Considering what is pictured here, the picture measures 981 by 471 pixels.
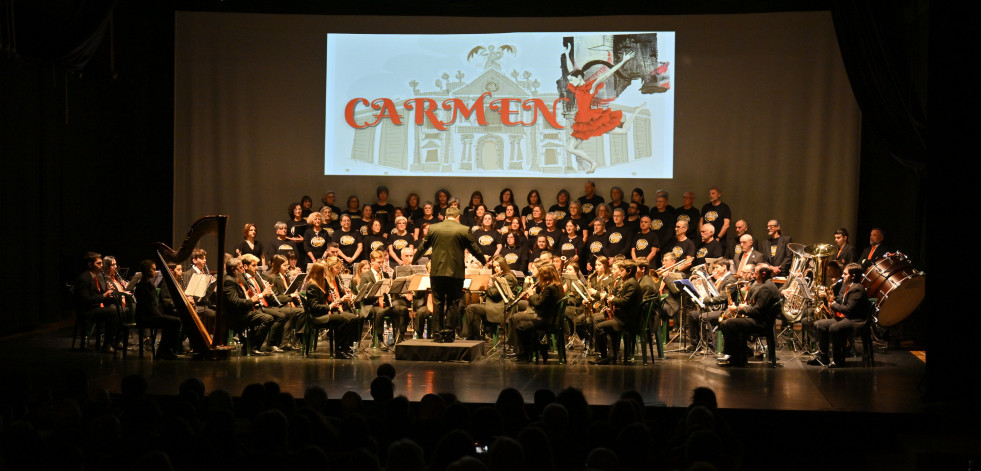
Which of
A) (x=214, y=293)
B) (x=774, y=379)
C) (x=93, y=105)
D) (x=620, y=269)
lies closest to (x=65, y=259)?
(x=93, y=105)

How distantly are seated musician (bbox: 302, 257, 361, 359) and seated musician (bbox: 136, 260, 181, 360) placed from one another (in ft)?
4.26

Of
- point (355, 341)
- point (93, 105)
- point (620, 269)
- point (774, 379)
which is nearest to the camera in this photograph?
point (774, 379)

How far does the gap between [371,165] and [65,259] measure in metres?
4.27

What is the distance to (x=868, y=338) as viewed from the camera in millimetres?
9117

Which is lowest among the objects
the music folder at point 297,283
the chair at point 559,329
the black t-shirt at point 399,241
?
the chair at point 559,329

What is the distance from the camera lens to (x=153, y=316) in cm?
911

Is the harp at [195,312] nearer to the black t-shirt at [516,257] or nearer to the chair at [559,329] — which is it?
the chair at [559,329]

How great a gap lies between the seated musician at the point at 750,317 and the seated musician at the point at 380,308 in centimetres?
329

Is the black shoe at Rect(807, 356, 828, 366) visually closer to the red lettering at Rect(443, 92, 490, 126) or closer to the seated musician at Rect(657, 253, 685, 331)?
the seated musician at Rect(657, 253, 685, 331)

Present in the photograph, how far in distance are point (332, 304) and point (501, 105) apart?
529 centimetres

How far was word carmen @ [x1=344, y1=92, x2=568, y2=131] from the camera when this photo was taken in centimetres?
1359

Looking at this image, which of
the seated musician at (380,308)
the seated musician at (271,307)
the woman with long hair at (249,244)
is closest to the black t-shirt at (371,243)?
the woman with long hair at (249,244)

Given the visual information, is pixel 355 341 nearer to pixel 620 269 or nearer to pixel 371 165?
pixel 620 269

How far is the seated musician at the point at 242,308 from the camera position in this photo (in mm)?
9320
